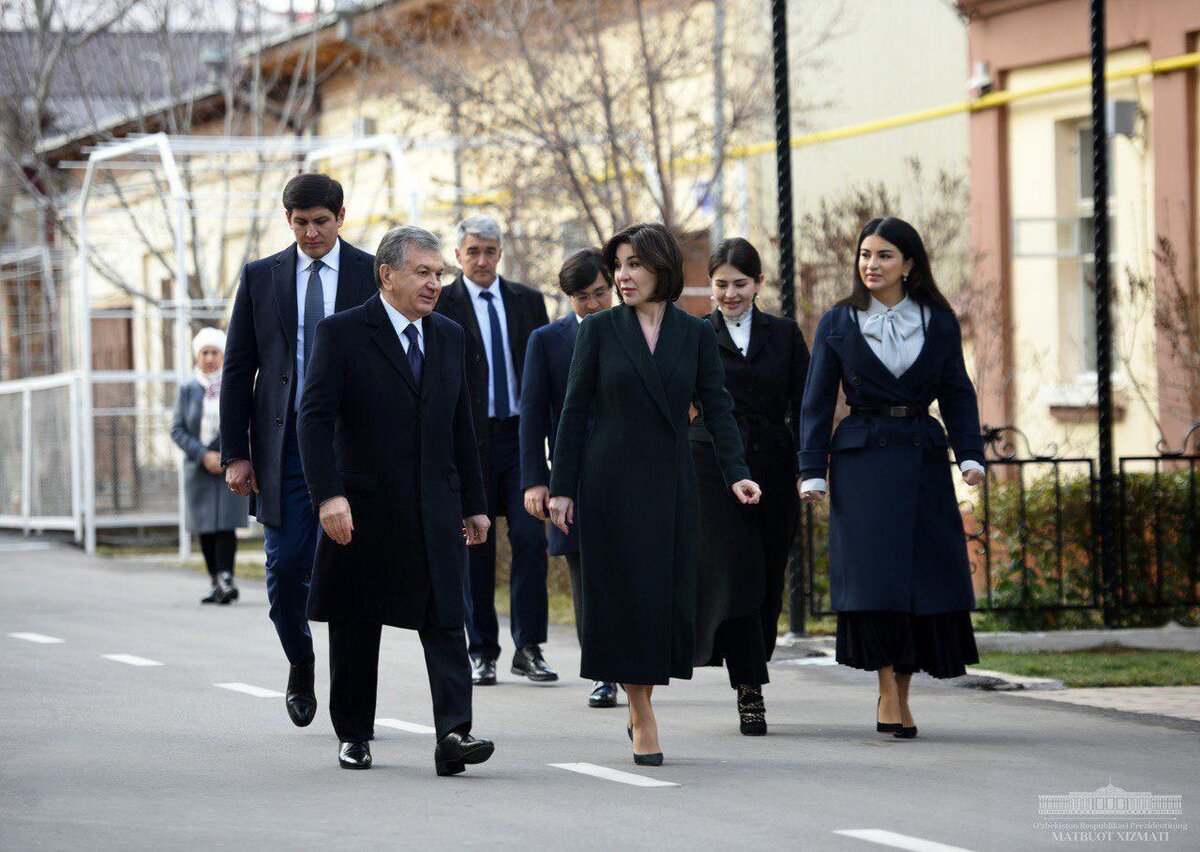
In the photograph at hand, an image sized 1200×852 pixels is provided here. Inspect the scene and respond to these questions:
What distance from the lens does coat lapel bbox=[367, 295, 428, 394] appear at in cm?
718

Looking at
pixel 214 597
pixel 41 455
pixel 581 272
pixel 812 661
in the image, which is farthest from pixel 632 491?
pixel 41 455

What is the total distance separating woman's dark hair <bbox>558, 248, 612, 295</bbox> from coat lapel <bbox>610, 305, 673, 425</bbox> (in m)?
1.65

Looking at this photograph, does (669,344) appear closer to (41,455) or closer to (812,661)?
(812,661)

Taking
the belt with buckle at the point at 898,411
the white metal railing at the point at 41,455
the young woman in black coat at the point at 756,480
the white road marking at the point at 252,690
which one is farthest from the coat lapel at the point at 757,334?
the white metal railing at the point at 41,455

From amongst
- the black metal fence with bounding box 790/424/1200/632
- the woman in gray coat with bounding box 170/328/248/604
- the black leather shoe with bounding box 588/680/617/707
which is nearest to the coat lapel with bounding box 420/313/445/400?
the black leather shoe with bounding box 588/680/617/707

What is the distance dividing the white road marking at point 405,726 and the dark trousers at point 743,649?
1.17m

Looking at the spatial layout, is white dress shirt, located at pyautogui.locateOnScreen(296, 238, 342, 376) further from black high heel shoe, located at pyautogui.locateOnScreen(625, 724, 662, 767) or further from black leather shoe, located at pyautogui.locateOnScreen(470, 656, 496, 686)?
black leather shoe, located at pyautogui.locateOnScreen(470, 656, 496, 686)

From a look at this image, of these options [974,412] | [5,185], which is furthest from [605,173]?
[5,185]

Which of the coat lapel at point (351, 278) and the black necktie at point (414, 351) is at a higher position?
the coat lapel at point (351, 278)

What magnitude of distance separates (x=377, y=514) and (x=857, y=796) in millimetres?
1847

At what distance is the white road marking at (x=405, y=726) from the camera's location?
8.26 meters

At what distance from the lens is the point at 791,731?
830 centimetres

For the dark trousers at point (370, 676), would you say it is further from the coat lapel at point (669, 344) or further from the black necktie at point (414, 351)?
the coat lapel at point (669, 344)

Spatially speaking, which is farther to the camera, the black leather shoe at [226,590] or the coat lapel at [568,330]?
the black leather shoe at [226,590]
